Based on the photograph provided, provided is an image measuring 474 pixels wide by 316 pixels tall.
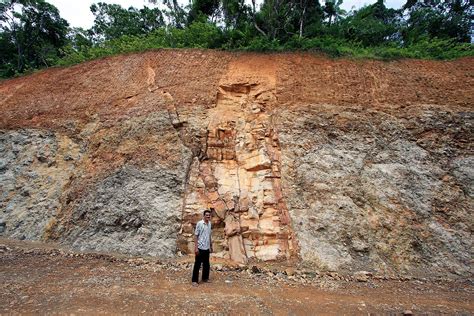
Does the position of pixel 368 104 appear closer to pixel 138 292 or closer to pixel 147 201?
pixel 147 201

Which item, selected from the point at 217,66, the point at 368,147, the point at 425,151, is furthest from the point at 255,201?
the point at 217,66

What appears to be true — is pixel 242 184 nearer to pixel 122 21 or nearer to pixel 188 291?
pixel 188 291

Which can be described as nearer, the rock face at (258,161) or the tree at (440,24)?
the rock face at (258,161)

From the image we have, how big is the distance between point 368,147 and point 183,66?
6.96 meters

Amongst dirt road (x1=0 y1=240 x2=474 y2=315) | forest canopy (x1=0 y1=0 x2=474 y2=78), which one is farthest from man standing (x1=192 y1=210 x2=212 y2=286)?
forest canopy (x1=0 y1=0 x2=474 y2=78)

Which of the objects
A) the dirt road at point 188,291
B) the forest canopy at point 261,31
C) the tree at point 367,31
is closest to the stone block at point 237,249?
the dirt road at point 188,291

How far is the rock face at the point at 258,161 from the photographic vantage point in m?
6.76

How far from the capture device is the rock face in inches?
266

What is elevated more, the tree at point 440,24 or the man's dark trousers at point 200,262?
the tree at point 440,24

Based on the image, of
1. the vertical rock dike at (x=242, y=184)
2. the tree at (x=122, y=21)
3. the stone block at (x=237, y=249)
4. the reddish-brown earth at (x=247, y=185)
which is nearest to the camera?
the reddish-brown earth at (x=247, y=185)

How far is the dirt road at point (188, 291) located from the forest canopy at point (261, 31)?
26.6 ft

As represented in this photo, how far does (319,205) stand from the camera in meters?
7.17

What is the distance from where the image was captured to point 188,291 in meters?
4.84

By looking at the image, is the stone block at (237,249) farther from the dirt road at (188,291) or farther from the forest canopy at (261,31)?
the forest canopy at (261,31)
